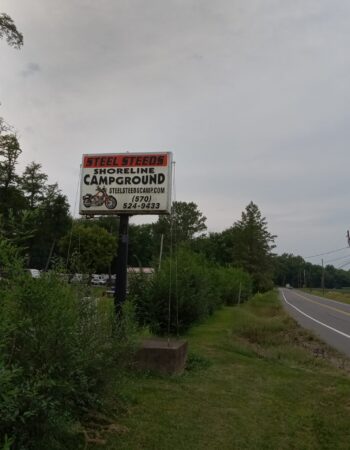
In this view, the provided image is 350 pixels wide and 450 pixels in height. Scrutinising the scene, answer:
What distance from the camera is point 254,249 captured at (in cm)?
7094

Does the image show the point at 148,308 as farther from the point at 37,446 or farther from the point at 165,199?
the point at 37,446

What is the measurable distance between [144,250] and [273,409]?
3592 inches

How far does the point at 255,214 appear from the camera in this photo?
74.0m

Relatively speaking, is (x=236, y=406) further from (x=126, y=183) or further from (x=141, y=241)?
(x=141, y=241)

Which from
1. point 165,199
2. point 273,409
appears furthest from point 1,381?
point 165,199

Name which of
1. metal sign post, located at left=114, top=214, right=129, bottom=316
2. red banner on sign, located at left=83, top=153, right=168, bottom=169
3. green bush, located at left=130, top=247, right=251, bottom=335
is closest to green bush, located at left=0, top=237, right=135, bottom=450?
metal sign post, located at left=114, top=214, right=129, bottom=316

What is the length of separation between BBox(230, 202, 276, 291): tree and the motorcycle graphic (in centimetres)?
5884

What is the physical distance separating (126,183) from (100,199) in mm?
608

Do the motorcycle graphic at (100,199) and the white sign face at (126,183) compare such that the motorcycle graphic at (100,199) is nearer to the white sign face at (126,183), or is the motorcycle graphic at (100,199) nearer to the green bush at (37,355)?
the white sign face at (126,183)

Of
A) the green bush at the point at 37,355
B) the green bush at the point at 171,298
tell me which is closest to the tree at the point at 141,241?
the green bush at the point at 171,298

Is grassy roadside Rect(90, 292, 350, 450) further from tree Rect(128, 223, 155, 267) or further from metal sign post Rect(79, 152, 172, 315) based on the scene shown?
tree Rect(128, 223, 155, 267)

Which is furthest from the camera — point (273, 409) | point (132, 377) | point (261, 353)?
point (261, 353)

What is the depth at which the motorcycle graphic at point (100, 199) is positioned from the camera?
924cm

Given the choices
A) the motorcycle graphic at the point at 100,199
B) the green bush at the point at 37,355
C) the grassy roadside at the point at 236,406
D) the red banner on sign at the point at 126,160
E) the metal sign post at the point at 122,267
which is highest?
the red banner on sign at the point at 126,160
